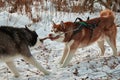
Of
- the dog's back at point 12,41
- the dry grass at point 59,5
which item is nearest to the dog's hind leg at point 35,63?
the dog's back at point 12,41

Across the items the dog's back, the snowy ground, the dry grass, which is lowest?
the snowy ground

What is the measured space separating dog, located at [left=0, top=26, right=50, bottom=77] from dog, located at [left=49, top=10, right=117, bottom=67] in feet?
1.33

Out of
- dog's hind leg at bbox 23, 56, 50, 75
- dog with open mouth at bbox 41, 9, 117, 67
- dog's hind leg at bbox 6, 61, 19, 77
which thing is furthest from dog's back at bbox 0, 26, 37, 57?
dog with open mouth at bbox 41, 9, 117, 67

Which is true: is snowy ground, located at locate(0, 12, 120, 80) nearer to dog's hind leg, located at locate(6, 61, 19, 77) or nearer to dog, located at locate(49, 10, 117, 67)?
dog's hind leg, located at locate(6, 61, 19, 77)

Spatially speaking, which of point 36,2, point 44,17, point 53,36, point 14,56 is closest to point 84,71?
point 53,36

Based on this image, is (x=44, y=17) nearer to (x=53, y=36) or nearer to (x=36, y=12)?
(x=36, y=12)

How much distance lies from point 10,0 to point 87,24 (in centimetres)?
425

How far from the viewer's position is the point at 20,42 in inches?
218

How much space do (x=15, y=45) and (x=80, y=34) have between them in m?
1.24

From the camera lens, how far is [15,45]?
5.43m

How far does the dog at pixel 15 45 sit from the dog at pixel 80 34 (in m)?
0.41

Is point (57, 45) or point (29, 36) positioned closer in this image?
point (29, 36)

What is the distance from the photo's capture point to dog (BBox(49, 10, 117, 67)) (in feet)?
19.3

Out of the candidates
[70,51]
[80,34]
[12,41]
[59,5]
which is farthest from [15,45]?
[59,5]
